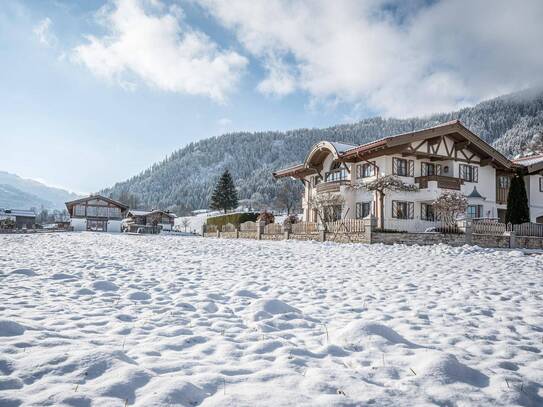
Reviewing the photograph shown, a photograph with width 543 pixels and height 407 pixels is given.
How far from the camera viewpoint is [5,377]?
2.60 metres

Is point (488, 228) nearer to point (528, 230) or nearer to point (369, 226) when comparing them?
point (528, 230)

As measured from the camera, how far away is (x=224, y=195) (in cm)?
6519

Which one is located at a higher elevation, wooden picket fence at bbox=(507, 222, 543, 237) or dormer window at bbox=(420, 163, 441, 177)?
dormer window at bbox=(420, 163, 441, 177)

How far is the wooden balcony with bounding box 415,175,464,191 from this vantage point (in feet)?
79.7

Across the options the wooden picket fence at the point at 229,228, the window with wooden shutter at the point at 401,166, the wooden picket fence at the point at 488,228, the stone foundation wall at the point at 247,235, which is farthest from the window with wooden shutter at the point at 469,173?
the wooden picket fence at the point at 229,228

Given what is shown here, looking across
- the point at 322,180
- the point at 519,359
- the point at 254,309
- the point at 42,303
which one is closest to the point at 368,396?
the point at 519,359

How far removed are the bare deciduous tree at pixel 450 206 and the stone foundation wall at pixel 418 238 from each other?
3511 millimetres

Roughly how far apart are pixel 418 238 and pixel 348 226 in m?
3.55

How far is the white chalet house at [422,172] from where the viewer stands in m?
24.0

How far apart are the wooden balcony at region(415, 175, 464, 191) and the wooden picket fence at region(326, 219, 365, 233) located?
352 inches

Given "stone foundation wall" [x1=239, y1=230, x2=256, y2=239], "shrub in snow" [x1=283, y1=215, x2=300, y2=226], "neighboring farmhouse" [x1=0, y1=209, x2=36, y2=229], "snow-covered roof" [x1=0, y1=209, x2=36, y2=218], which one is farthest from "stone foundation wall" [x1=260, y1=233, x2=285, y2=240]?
"snow-covered roof" [x1=0, y1=209, x2=36, y2=218]

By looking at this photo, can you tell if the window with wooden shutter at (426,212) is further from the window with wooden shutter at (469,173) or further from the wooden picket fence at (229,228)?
the wooden picket fence at (229,228)

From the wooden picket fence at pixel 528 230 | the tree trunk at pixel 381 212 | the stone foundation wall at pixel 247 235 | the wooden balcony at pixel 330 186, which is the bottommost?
the stone foundation wall at pixel 247 235

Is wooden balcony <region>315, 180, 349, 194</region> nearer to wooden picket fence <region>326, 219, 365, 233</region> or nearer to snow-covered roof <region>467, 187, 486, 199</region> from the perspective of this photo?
wooden picket fence <region>326, 219, 365, 233</region>
